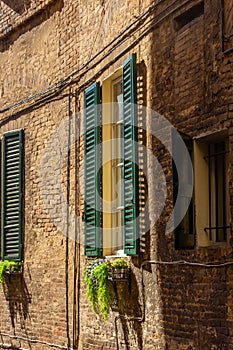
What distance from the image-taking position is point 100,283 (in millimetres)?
10266

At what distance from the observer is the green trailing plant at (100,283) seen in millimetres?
10195

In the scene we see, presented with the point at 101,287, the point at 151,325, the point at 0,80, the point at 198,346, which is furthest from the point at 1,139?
the point at 198,346

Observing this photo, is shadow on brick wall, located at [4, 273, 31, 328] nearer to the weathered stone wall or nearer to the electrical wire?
the weathered stone wall

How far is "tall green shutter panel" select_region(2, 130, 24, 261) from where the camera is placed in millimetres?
13344

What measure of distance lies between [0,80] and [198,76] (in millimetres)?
6456

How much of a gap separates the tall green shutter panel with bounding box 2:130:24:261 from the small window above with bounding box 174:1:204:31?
4782mm

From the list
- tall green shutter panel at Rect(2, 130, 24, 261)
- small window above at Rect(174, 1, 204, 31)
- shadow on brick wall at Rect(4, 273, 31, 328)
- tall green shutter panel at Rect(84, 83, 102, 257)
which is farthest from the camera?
tall green shutter panel at Rect(2, 130, 24, 261)

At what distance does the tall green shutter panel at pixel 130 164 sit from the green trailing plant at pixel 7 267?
358cm

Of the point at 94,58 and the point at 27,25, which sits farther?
the point at 27,25

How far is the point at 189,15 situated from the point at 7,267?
556 centimetres

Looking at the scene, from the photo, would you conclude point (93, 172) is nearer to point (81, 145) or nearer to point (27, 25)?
point (81, 145)

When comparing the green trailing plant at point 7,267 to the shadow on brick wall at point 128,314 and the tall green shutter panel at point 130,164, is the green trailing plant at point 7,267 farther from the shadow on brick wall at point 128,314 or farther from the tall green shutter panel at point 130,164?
the tall green shutter panel at point 130,164

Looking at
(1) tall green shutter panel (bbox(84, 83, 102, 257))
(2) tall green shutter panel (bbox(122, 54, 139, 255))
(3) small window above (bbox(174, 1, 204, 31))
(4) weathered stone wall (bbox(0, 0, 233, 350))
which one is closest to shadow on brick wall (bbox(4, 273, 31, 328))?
(4) weathered stone wall (bbox(0, 0, 233, 350))

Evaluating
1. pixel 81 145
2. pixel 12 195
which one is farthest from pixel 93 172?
pixel 12 195
